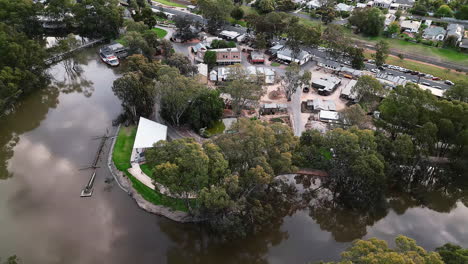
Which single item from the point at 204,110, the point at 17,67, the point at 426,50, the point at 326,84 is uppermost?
the point at 426,50

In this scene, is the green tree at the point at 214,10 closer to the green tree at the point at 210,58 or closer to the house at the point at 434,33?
the green tree at the point at 210,58

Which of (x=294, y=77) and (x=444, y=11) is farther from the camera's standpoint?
(x=444, y=11)

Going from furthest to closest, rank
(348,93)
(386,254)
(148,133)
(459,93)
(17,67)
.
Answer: (348,93) → (17,67) → (148,133) → (459,93) → (386,254)

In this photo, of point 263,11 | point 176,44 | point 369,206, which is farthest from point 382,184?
point 263,11

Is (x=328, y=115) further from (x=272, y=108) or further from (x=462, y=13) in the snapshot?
(x=462, y=13)

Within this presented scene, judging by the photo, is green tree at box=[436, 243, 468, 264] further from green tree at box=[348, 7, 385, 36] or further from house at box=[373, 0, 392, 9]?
house at box=[373, 0, 392, 9]

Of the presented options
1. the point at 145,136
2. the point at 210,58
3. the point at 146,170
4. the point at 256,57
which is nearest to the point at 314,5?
the point at 256,57

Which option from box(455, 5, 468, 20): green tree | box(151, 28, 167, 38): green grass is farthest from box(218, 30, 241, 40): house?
box(455, 5, 468, 20): green tree
